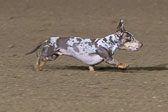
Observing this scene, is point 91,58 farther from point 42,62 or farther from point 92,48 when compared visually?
point 42,62

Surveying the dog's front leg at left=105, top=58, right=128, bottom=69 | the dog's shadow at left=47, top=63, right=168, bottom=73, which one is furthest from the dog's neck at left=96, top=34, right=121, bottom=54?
the dog's shadow at left=47, top=63, right=168, bottom=73

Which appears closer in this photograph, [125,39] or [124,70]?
[125,39]

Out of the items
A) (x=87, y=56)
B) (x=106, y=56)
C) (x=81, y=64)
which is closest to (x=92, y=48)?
(x=87, y=56)

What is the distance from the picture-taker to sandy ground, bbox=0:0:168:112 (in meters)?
8.14

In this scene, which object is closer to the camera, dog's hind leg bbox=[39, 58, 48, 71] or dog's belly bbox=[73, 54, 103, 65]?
dog's belly bbox=[73, 54, 103, 65]

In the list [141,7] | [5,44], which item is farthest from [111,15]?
[5,44]

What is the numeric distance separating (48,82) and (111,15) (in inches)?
376

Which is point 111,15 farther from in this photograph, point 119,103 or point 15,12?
point 119,103

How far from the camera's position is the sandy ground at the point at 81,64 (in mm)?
8141

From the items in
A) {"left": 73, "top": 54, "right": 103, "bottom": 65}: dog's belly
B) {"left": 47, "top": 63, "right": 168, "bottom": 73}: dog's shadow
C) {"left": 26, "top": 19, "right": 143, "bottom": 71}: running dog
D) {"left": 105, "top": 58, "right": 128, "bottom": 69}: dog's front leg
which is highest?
{"left": 26, "top": 19, "right": 143, "bottom": 71}: running dog

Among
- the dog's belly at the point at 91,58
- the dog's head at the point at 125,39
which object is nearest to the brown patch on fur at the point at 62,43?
the dog's belly at the point at 91,58

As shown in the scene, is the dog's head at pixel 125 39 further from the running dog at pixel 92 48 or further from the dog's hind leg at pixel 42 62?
the dog's hind leg at pixel 42 62

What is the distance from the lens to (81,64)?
38.8 feet

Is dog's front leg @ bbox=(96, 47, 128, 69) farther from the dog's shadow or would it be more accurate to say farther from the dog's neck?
the dog's shadow
